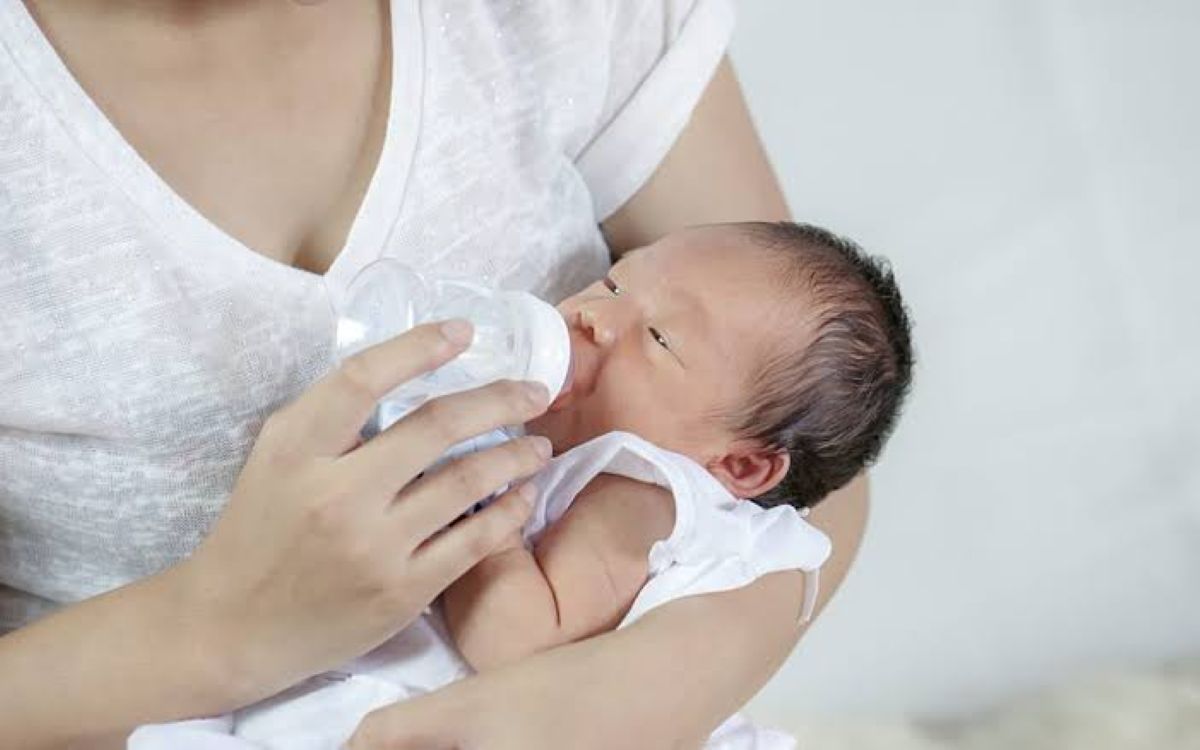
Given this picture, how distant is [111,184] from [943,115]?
106cm

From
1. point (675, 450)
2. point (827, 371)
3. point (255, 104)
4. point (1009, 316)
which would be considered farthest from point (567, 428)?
point (1009, 316)

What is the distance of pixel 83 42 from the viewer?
108 centimetres

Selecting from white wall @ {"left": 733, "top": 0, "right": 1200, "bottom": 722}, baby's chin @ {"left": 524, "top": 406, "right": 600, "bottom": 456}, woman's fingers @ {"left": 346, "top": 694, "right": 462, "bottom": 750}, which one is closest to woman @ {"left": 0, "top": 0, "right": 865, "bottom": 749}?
woman's fingers @ {"left": 346, "top": 694, "right": 462, "bottom": 750}

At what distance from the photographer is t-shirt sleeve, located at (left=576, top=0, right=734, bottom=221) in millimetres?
1324

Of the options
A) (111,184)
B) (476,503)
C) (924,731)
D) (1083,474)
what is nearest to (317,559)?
(476,503)

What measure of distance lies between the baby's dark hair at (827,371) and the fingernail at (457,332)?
0.89 ft

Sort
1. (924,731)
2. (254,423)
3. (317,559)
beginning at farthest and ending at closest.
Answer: (924,731)
(254,423)
(317,559)

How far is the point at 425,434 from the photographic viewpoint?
0.95m

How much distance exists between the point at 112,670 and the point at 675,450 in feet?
1.25

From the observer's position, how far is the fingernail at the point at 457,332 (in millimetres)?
925

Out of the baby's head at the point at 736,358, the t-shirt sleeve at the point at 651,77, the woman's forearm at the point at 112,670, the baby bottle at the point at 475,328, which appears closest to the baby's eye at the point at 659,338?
the baby's head at the point at 736,358

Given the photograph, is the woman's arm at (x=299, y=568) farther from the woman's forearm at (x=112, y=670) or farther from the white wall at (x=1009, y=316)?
the white wall at (x=1009, y=316)

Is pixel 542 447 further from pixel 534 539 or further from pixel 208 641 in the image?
pixel 208 641

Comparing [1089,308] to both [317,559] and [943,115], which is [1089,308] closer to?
[943,115]
